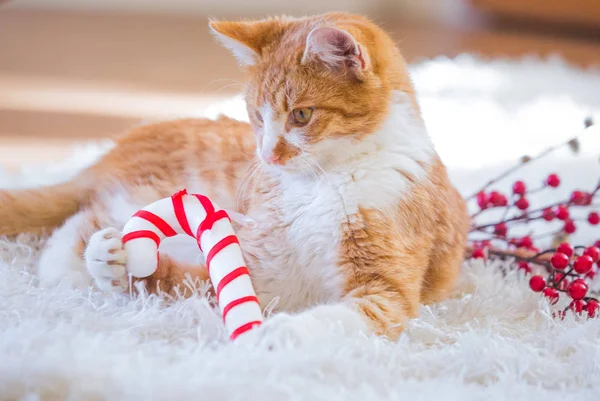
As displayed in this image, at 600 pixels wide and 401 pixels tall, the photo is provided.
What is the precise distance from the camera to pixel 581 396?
36.6 inches

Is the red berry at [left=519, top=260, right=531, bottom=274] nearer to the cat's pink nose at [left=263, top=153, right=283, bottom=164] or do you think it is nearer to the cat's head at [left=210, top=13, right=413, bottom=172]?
the cat's head at [left=210, top=13, right=413, bottom=172]

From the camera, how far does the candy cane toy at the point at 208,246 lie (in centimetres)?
101

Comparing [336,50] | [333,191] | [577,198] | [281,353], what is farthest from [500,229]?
[281,353]

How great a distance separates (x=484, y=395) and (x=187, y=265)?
1.75ft

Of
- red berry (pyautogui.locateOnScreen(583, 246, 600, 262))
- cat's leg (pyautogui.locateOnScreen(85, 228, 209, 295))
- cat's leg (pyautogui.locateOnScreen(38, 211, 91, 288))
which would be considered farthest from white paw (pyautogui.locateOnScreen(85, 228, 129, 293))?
red berry (pyautogui.locateOnScreen(583, 246, 600, 262))

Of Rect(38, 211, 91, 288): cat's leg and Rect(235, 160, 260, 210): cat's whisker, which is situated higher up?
Rect(235, 160, 260, 210): cat's whisker

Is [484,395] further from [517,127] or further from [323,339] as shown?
[517,127]

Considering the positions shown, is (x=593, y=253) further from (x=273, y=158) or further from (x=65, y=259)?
(x=65, y=259)

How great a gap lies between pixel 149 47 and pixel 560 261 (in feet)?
9.35

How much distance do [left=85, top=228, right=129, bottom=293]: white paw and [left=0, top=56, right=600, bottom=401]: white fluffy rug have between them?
0.04 m

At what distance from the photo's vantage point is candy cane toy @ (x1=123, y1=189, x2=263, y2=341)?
1012mm

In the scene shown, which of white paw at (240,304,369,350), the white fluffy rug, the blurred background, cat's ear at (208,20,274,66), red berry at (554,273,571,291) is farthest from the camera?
the blurred background

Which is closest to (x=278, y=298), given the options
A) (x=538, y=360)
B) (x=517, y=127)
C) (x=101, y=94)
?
(x=538, y=360)

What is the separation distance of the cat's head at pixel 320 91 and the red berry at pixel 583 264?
447 mm
